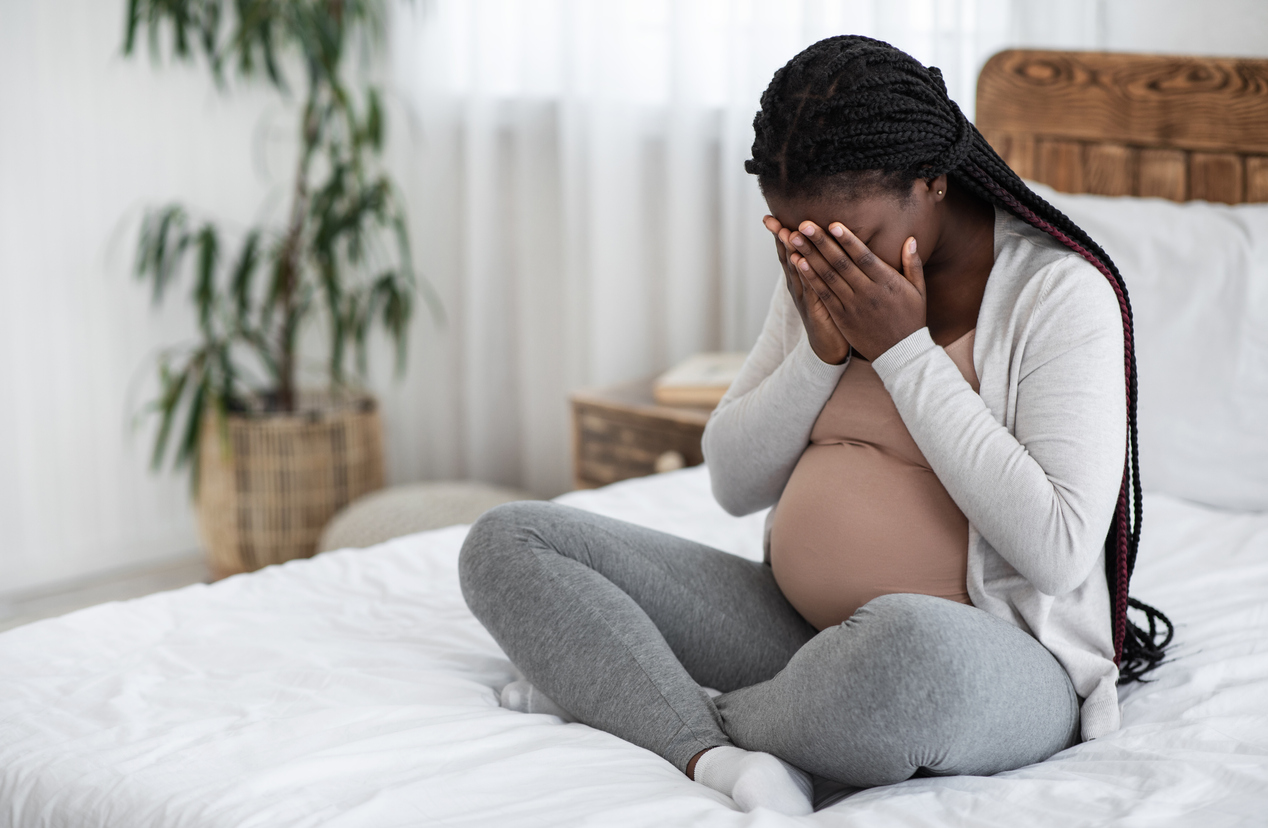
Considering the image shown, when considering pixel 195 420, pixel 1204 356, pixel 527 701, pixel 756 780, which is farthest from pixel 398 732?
pixel 195 420

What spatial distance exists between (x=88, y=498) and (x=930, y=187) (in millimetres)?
2262

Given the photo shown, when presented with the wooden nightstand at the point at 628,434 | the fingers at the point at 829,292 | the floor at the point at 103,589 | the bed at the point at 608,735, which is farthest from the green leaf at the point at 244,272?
the fingers at the point at 829,292

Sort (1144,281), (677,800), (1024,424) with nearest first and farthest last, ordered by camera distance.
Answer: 1. (677,800)
2. (1024,424)
3. (1144,281)

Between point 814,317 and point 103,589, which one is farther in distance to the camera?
point 103,589

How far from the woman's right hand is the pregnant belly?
0.09 meters

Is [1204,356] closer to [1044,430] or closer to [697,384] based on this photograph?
[1044,430]

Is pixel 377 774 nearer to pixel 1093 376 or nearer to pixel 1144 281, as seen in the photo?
pixel 1093 376

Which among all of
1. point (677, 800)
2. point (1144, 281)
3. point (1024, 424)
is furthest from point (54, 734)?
point (1144, 281)

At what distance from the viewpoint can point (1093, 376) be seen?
801 millimetres

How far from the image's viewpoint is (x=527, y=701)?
3.01 ft

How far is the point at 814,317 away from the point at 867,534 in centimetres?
18

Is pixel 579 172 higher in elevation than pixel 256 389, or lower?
higher

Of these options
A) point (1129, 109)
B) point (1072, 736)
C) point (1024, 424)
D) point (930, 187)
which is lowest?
point (1072, 736)

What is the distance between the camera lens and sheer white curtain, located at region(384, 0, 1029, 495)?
2057 mm
